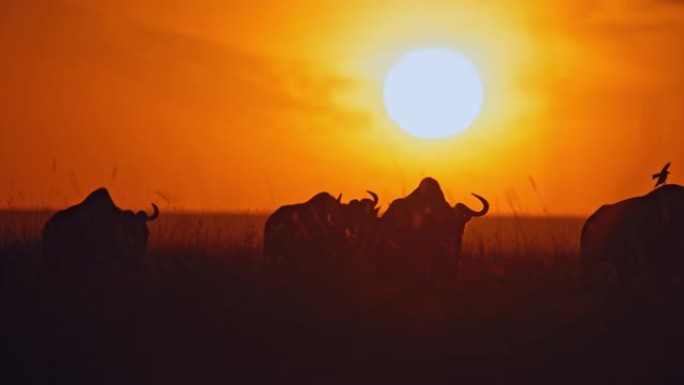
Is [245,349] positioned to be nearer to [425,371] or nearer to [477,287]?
[425,371]

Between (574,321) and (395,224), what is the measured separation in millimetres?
4306

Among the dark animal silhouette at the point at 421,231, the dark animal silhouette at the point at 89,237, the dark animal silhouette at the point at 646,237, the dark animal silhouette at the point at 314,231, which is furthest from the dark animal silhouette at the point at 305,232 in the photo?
the dark animal silhouette at the point at 646,237

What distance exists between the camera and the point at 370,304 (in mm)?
12312

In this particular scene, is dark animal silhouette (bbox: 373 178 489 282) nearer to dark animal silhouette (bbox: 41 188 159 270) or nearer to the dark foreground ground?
the dark foreground ground

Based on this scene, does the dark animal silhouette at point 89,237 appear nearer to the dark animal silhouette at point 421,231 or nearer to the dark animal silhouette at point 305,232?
the dark animal silhouette at point 305,232

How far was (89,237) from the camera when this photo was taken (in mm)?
13852

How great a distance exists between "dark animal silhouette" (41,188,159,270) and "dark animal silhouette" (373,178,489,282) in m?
3.41

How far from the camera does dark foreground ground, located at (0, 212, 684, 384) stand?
30.8 ft

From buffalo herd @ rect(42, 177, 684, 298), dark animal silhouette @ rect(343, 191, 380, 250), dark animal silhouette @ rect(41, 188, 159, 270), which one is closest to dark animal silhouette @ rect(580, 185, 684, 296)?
buffalo herd @ rect(42, 177, 684, 298)

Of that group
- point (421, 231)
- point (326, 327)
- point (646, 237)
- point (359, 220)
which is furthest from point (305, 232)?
point (326, 327)

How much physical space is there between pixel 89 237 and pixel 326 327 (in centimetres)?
424

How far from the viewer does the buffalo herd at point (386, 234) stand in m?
13.2

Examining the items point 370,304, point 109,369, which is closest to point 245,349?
point 109,369

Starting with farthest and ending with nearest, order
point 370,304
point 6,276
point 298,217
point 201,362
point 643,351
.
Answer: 1. point 298,217
2. point 6,276
3. point 370,304
4. point 643,351
5. point 201,362
